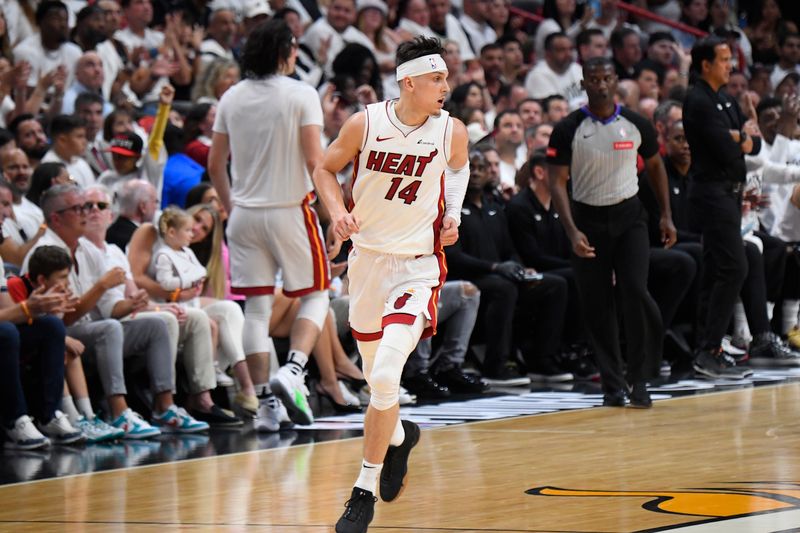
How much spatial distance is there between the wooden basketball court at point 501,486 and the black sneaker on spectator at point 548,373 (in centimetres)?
260

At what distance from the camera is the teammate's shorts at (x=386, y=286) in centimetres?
553

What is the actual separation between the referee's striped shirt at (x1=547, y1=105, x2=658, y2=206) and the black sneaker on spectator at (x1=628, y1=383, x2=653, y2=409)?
3.64ft

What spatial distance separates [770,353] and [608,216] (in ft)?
11.3

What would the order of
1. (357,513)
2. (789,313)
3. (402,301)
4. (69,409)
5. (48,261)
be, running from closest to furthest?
(357,513) < (402,301) < (48,261) < (69,409) < (789,313)

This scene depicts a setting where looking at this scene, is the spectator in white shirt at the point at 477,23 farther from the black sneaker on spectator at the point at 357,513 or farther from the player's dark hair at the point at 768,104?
the black sneaker on spectator at the point at 357,513

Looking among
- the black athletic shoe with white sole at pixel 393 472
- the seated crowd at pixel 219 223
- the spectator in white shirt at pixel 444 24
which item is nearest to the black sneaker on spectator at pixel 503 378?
the seated crowd at pixel 219 223

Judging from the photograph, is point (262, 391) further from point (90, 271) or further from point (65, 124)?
point (65, 124)

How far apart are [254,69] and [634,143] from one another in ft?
7.66

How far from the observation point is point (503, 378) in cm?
1062

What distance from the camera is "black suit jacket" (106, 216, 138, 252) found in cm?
937

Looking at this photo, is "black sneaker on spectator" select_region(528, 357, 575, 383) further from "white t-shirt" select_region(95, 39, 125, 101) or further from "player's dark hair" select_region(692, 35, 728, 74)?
"white t-shirt" select_region(95, 39, 125, 101)

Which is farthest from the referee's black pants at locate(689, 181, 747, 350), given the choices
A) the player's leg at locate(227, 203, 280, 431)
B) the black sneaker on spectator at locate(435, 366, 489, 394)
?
the player's leg at locate(227, 203, 280, 431)

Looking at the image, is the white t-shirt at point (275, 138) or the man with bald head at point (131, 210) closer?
the white t-shirt at point (275, 138)

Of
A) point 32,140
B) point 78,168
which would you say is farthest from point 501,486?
point 32,140
